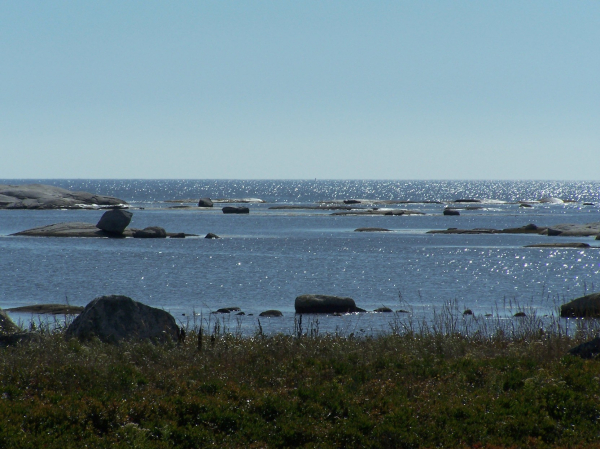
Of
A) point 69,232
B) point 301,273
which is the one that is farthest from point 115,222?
point 301,273

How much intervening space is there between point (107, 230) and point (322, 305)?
4738 centimetres

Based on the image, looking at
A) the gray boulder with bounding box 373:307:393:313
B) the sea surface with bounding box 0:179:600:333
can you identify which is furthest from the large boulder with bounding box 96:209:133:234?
the gray boulder with bounding box 373:307:393:313

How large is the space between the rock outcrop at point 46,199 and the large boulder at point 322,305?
11343 centimetres

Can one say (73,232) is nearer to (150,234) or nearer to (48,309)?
(150,234)

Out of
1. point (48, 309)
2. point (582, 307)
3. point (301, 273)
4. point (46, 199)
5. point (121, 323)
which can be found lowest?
point (301, 273)

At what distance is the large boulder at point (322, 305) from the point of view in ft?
94.7

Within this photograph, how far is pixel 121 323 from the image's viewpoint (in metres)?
15.7

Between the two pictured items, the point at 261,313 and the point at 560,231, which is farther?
the point at 560,231

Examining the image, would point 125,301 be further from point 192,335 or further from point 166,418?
point 166,418

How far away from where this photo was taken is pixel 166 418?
9.75m

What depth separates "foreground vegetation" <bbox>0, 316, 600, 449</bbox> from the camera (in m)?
9.12

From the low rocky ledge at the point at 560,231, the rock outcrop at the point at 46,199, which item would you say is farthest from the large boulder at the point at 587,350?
the rock outcrop at the point at 46,199

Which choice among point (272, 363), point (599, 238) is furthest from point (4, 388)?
point (599, 238)

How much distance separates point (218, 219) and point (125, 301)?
93879 millimetres
